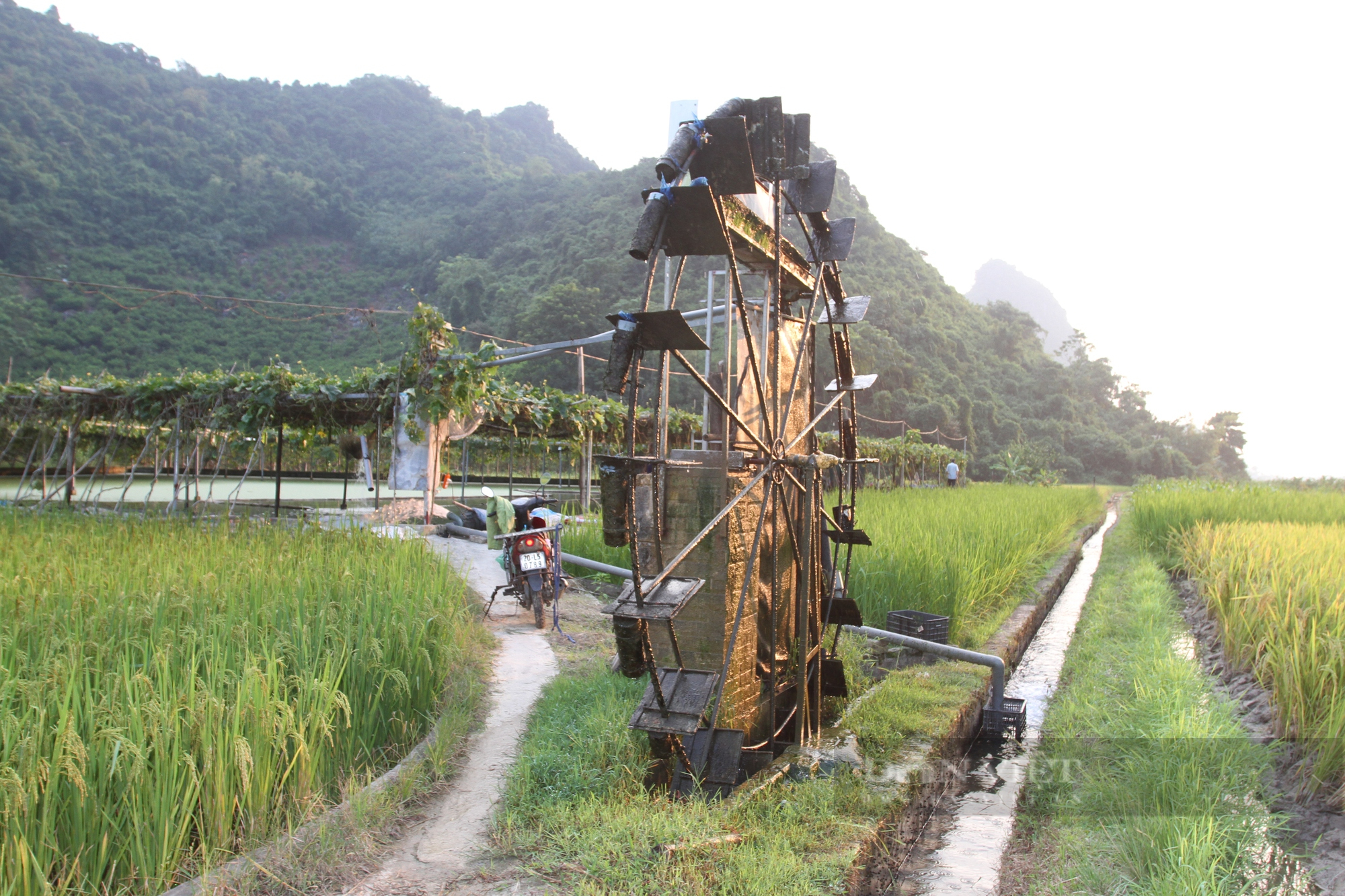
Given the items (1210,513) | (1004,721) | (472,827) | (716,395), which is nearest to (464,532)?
(1004,721)

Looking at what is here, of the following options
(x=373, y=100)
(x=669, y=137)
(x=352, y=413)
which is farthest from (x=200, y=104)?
(x=669, y=137)

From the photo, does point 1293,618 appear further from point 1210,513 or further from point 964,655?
point 1210,513

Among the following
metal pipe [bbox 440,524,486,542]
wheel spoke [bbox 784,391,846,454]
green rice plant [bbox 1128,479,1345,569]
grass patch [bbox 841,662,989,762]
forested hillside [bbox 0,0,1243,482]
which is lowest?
grass patch [bbox 841,662,989,762]

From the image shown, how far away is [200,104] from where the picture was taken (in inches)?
1950

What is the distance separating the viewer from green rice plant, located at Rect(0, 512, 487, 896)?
235 cm

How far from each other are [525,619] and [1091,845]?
4.66 metres

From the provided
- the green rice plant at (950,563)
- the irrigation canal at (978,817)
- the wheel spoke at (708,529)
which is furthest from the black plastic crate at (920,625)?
the wheel spoke at (708,529)

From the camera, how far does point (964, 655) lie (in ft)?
18.4

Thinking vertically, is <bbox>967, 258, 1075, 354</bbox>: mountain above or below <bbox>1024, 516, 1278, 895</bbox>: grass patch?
above

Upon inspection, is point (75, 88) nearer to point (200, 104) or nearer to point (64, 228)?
point (200, 104)

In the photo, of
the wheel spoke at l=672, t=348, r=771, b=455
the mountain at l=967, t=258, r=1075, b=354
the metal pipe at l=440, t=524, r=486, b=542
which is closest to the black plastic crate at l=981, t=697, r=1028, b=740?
the wheel spoke at l=672, t=348, r=771, b=455

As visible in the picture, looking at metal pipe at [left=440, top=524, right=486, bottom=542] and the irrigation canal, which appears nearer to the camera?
the irrigation canal

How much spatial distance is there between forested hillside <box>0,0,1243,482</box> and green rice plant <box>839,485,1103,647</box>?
21.1m

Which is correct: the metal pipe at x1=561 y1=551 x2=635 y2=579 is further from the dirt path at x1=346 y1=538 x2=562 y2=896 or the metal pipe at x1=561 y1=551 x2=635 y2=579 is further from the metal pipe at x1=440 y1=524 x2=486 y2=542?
the metal pipe at x1=440 y1=524 x2=486 y2=542
